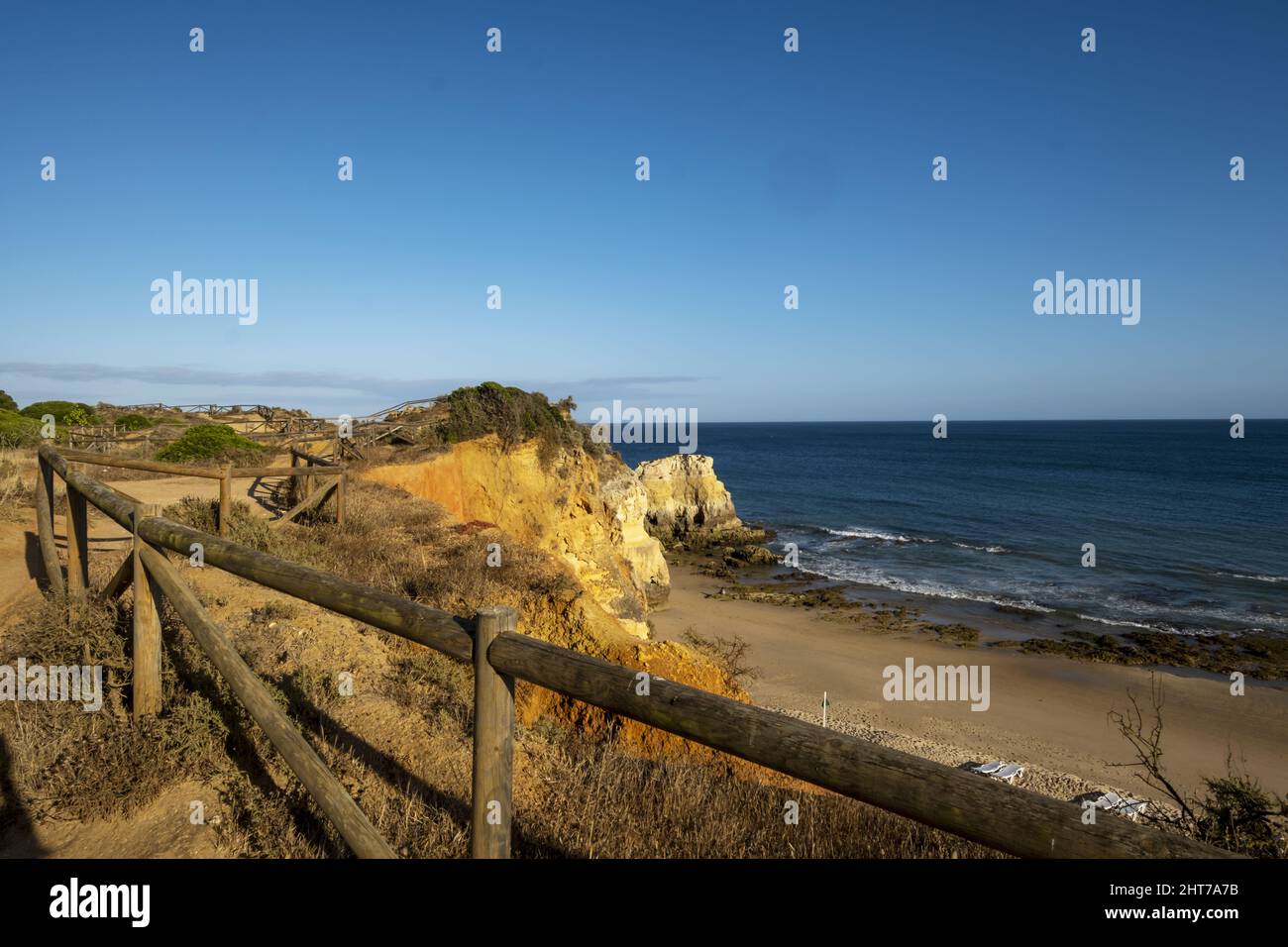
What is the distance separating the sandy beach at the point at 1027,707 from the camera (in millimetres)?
15633

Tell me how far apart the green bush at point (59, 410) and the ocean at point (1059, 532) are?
34.2 metres

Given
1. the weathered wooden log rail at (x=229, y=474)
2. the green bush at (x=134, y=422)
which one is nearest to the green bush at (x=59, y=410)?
the green bush at (x=134, y=422)

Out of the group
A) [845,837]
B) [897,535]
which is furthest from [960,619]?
[845,837]

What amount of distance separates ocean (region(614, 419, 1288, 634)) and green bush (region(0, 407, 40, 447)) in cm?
3109

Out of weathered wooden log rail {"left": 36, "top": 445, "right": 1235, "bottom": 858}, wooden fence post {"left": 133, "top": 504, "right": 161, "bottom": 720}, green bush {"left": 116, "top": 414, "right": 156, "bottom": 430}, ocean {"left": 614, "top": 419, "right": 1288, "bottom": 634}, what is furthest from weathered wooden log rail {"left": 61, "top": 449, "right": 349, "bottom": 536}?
ocean {"left": 614, "top": 419, "right": 1288, "bottom": 634}

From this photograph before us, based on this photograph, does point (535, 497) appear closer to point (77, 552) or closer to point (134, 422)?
point (77, 552)

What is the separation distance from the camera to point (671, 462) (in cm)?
4647

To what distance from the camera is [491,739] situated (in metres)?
2.67

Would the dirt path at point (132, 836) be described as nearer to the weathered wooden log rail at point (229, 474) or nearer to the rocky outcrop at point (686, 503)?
the weathered wooden log rail at point (229, 474)

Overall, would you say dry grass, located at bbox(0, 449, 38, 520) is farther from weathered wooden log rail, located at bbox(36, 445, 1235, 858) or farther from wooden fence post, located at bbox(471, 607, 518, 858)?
wooden fence post, located at bbox(471, 607, 518, 858)

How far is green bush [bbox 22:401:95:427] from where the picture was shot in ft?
102

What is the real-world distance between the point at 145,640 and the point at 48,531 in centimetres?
381

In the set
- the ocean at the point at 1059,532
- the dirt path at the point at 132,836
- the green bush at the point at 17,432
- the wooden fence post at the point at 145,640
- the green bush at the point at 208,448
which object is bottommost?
the ocean at the point at 1059,532
